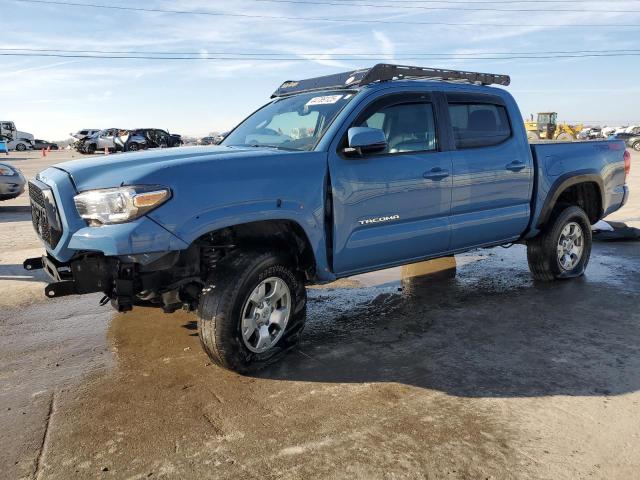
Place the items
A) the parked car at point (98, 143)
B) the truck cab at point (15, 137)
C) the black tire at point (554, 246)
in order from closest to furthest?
the black tire at point (554, 246)
the parked car at point (98, 143)
the truck cab at point (15, 137)

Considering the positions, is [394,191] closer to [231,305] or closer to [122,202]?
[231,305]

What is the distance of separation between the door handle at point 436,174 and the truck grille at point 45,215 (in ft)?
9.02

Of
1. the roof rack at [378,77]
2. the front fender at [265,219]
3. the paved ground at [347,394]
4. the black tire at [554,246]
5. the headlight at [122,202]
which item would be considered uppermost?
the roof rack at [378,77]

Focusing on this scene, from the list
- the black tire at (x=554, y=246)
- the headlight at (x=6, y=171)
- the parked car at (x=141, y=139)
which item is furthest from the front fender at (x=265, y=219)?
the parked car at (x=141, y=139)

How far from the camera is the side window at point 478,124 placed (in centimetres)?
492

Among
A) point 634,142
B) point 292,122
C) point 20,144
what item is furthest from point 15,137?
point 292,122

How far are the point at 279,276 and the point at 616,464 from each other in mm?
2221

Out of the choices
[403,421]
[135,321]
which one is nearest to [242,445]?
[403,421]

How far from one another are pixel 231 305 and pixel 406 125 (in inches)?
85.7

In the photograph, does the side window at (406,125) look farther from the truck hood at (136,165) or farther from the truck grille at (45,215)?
the truck grille at (45,215)

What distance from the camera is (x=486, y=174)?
16.4 feet

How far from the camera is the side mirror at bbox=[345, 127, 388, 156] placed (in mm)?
3877

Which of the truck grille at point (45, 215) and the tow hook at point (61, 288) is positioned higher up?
the truck grille at point (45, 215)

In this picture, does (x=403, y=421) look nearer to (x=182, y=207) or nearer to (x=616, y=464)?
(x=616, y=464)
